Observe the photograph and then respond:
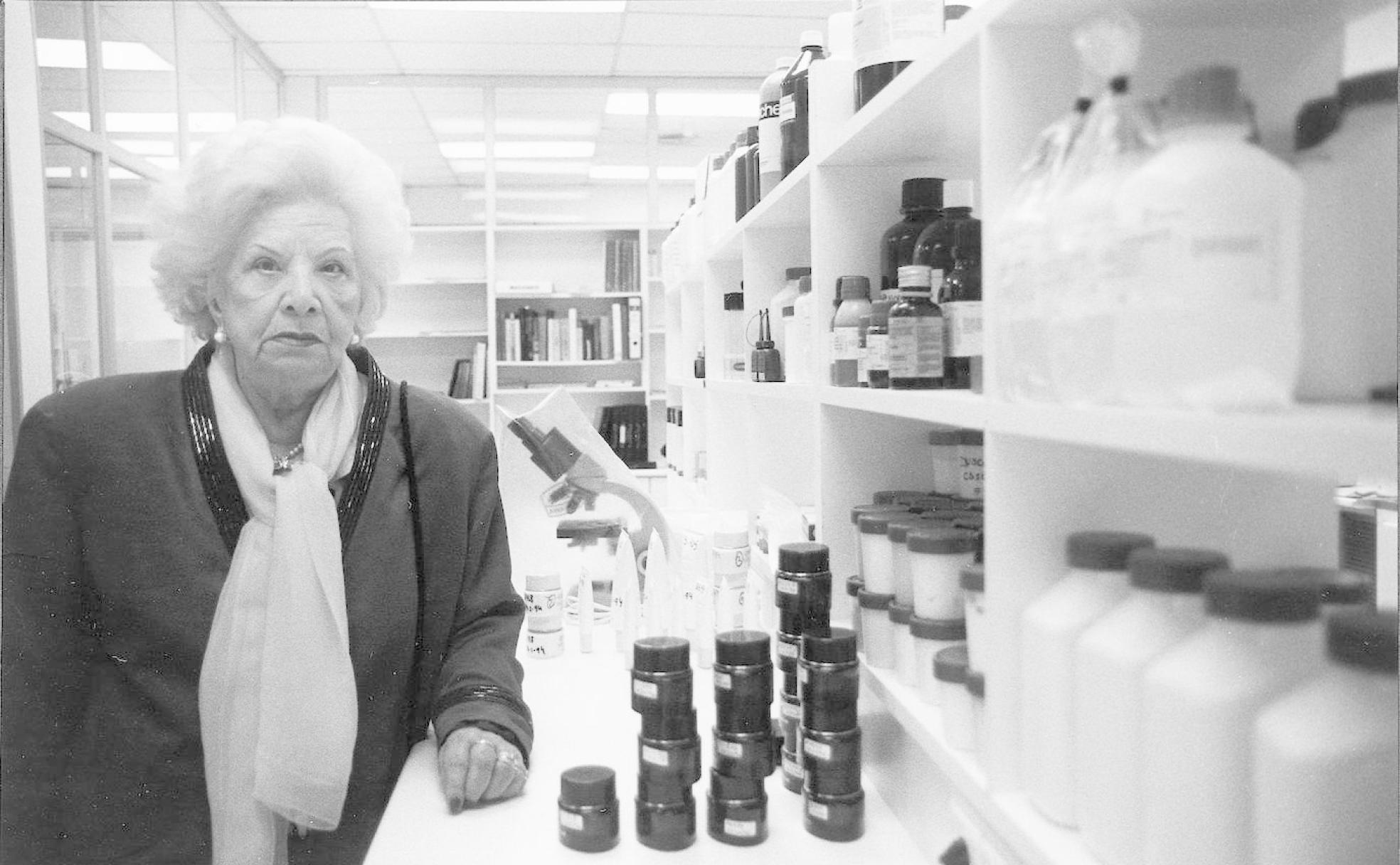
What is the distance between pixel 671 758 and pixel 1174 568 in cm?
69

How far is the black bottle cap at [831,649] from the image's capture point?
3.62 feet

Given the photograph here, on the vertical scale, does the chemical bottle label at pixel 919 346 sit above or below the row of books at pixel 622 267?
below

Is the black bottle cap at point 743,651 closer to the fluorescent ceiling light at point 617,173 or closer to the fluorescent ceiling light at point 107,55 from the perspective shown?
the fluorescent ceiling light at point 107,55

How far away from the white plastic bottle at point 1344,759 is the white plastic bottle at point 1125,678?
0.09 metres

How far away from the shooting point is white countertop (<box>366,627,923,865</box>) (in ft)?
3.73

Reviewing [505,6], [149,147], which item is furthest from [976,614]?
[505,6]

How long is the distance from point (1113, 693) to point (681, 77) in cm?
583

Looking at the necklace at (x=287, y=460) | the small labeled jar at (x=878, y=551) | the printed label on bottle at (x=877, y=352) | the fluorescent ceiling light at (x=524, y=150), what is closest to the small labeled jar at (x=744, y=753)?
the small labeled jar at (x=878, y=551)

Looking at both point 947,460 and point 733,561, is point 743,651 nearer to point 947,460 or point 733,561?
point 947,460

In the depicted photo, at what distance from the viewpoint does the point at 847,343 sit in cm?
123

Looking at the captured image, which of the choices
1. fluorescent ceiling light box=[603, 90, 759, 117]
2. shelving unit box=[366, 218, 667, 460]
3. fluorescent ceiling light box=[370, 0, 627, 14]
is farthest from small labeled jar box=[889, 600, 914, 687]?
fluorescent ceiling light box=[603, 90, 759, 117]

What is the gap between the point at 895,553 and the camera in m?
1.11

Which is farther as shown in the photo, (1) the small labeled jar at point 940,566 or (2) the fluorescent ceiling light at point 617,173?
(2) the fluorescent ceiling light at point 617,173

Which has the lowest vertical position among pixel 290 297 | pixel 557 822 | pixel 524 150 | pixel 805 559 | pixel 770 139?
pixel 557 822
